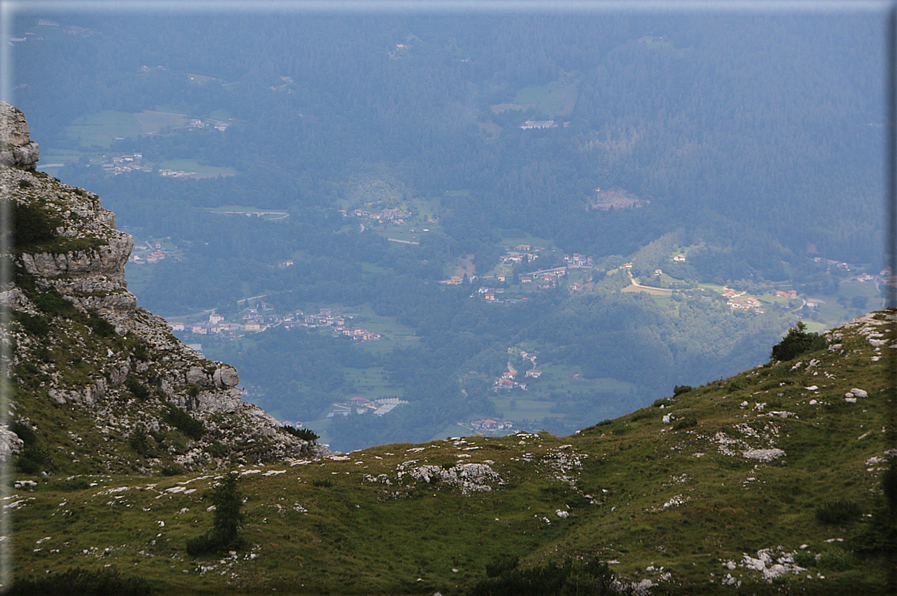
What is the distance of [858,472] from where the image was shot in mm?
36750

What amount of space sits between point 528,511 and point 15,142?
57219 millimetres

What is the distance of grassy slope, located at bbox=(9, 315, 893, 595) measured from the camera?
104 ft

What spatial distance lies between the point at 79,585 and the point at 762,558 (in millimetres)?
29745

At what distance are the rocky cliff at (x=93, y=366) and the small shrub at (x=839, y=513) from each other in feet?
138

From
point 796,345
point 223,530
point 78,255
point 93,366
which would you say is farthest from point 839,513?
point 78,255

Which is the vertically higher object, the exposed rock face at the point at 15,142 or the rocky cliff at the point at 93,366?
the exposed rock face at the point at 15,142

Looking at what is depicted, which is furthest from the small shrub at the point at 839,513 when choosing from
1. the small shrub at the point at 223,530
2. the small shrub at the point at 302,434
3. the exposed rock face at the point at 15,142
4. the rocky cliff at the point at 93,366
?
the exposed rock face at the point at 15,142

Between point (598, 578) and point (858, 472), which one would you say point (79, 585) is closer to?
point (598, 578)

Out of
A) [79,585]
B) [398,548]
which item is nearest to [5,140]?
[79,585]

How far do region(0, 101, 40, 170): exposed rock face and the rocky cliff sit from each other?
0.11 meters

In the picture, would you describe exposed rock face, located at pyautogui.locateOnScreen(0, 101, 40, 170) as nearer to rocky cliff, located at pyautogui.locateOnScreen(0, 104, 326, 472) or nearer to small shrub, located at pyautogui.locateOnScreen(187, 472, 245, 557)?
rocky cliff, located at pyautogui.locateOnScreen(0, 104, 326, 472)

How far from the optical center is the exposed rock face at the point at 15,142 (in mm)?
62469

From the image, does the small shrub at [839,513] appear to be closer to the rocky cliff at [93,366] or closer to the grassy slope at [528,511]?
the grassy slope at [528,511]

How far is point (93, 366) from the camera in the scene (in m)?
54.1
